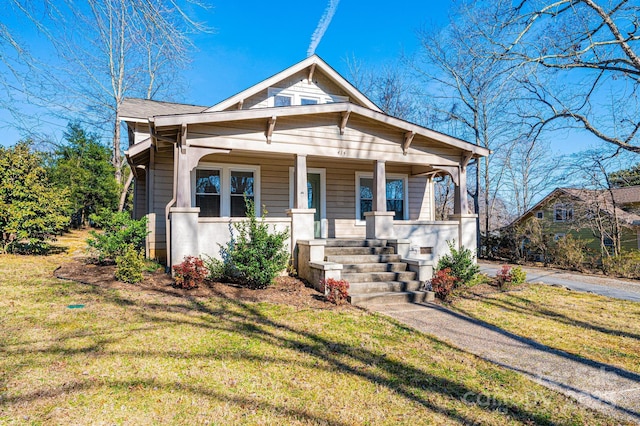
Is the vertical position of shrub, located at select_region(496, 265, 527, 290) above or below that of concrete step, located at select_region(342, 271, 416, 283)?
below

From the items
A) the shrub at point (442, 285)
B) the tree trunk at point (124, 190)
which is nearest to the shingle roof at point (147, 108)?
the tree trunk at point (124, 190)

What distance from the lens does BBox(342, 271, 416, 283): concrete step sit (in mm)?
6922

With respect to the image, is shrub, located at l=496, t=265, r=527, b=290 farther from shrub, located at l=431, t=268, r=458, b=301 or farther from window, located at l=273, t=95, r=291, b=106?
window, located at l=273, t=95, r=291, b=106

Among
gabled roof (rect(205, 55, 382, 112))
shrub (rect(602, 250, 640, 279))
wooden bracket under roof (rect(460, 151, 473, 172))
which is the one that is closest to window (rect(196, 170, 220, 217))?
gabled roof (rect(205, 55, 382, 112))

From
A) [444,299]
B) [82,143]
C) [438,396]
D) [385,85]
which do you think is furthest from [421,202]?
[82,143]

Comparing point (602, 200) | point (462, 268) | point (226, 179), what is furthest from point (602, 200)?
point (226, 179)

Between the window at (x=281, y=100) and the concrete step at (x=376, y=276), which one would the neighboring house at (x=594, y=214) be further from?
the window at (x=281, y=100)

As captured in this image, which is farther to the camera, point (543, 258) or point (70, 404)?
point (543, 258)

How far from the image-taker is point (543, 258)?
16.1 metres

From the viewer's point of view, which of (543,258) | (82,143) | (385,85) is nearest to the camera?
(543,258)

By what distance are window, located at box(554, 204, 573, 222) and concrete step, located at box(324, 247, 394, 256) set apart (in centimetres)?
1460

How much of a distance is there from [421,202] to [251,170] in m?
6.12

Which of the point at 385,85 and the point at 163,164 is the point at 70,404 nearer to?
the point at 163,164

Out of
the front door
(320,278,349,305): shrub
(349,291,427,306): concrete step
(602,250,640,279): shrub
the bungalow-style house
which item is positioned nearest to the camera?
(320,278,349,305): shrub
